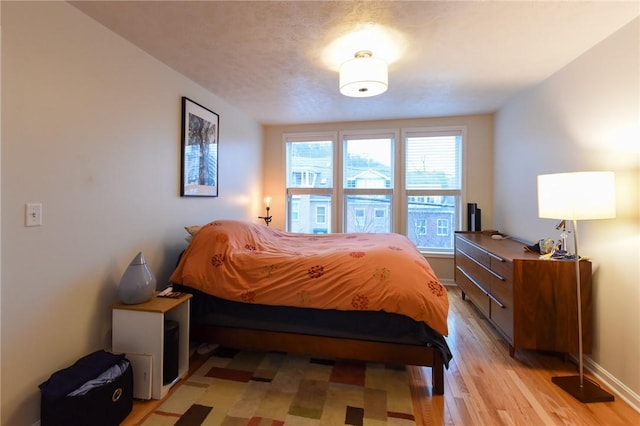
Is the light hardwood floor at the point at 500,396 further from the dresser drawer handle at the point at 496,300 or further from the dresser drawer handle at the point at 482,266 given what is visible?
the dresser drawer handle at the point at 482,266

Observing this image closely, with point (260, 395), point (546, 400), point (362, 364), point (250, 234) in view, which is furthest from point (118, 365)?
point (546, 400)

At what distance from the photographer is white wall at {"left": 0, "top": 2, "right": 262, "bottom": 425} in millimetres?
1498

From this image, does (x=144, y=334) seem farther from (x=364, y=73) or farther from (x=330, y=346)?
(x=364, y=73)

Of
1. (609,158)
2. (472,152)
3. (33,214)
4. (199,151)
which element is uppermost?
(472,152)

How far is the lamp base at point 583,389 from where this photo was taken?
1.82 metres

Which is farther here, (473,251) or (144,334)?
(473,251)

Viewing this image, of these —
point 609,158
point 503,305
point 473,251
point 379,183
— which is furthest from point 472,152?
point 503,305

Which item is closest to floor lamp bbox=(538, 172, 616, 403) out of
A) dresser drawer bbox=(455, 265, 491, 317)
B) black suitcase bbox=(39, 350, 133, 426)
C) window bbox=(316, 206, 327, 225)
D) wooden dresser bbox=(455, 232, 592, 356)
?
wooden dresser bbox=(455, 232, 592, 356)

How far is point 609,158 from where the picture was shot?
2.04 meters

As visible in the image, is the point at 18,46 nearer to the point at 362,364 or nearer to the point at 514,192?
the point at 362,364

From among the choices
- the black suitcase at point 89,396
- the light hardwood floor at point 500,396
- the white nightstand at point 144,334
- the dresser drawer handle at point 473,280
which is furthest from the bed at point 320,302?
the dresser drawer handle at point 473,280

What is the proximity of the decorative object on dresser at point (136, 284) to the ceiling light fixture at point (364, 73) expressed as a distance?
1.95m

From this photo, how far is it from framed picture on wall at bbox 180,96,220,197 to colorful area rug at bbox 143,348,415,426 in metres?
1.58

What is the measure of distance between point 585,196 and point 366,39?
5.73ft
